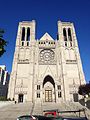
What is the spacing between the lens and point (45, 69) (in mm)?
47156

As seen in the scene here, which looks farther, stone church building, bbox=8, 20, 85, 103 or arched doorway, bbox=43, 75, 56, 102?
arched doorway, bbox=43, 75, 56, 102

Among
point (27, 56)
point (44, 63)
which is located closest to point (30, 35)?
point (27, 56)

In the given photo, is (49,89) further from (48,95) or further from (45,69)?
(45,69)

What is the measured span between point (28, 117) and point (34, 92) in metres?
29.4

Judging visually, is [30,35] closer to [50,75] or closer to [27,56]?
[27,56]

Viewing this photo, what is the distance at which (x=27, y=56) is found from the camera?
49.2 m

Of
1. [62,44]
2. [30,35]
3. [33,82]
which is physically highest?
[30,35]

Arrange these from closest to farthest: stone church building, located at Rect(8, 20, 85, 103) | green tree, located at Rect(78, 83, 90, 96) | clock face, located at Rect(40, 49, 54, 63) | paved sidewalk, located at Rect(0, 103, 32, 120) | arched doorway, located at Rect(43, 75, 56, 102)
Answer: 1. paved sidewalk, located at Rect(0, 103, 32, 120)
2. green tree, located at Rect(78, 83, 90, 96)
3. stone church building, located at Rect(8, 20, 85, 103)
4. arched doorway, located at Rect(43, 75, 56, 102)
5. clock face, located at Rect(40, 49, 54, 63)

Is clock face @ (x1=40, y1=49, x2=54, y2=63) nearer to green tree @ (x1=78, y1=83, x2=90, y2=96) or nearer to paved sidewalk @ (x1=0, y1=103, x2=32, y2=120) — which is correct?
green tree @ (x1=78, y1=83, x2=90, y2=96)

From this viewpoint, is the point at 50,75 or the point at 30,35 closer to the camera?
the point at 50,75

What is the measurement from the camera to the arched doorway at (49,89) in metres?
45.6

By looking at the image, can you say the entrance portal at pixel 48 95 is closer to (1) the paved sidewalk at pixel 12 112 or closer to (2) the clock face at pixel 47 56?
(2) the clock face at pixel 47 56

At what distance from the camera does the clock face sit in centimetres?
4921

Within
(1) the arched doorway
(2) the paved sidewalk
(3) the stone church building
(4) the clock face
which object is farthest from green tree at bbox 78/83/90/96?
(2) the paved sidewalk
